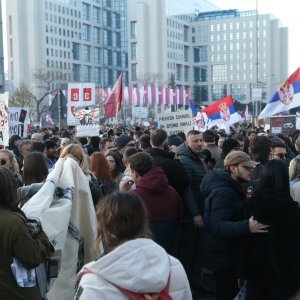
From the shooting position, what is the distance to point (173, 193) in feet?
17.3

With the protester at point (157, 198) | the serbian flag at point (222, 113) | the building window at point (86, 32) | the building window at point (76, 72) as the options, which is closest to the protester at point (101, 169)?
the protester at point (157, 198)

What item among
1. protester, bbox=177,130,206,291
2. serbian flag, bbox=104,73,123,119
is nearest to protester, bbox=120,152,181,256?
protester, bbox=177,130,206,291

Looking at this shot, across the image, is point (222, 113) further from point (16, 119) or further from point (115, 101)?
point (16, 119)

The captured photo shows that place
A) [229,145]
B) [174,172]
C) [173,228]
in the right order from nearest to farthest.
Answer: [173,228], [174,172], [229,145]

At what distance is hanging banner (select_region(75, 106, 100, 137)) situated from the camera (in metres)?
12.5

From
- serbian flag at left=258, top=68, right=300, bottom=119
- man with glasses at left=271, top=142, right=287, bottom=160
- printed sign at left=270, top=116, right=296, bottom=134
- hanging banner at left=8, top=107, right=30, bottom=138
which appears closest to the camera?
man with glasses at left=271, top=142, right=287, bottom=160

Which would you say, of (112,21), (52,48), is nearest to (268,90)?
(112,21)

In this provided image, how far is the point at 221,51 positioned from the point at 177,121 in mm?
133779

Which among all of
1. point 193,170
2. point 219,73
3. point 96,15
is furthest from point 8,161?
point 219,73

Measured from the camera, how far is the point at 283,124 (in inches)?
609

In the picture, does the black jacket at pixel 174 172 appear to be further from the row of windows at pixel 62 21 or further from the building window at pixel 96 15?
the building window at pixel 96 15

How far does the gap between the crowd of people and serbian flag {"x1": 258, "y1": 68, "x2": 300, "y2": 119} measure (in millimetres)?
5505

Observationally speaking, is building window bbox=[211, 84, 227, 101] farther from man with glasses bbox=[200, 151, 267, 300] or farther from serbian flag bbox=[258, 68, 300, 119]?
man with glasses bbox=[200, 151, 267, 300]

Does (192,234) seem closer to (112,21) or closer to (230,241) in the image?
(230,241)
